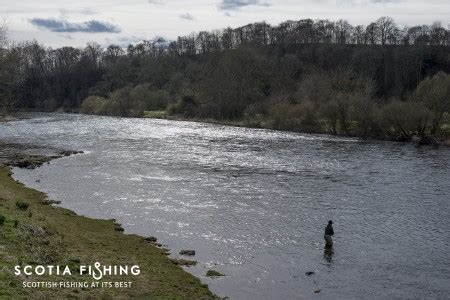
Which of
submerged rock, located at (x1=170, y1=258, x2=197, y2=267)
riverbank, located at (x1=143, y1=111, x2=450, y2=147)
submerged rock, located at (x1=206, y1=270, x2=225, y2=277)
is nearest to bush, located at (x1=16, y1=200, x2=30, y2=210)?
submerged rock, located at (x1=170, y1=258, x2=197, y2=267)

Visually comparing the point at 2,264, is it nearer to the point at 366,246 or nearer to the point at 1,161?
the point at 366,246

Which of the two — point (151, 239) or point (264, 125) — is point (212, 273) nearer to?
point (151, 239)

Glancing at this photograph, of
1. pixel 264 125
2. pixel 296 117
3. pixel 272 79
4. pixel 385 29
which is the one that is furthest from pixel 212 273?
pixel 385 29

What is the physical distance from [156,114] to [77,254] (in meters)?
93.4

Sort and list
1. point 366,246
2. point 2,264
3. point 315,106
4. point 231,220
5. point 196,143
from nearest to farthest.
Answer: point 2,264 < point 366,246 < point 231,220 < point 196,143 < point 315,106

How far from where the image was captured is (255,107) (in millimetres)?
89062

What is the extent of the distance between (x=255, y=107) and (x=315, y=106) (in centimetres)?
1671

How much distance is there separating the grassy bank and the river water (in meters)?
1.52

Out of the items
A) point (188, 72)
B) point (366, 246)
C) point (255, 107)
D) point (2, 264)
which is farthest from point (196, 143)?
point (188, 72)

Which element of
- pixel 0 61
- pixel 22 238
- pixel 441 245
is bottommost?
pixel 441 245

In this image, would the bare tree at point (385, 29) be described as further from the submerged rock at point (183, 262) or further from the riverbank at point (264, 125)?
the submerged rock at point (183, 262)

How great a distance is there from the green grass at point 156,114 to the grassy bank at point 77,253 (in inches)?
3194

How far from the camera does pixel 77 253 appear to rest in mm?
19234

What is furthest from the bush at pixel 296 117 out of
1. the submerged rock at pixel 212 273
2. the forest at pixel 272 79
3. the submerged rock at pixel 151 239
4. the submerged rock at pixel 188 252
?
the submerged rock at pixel 212 273
